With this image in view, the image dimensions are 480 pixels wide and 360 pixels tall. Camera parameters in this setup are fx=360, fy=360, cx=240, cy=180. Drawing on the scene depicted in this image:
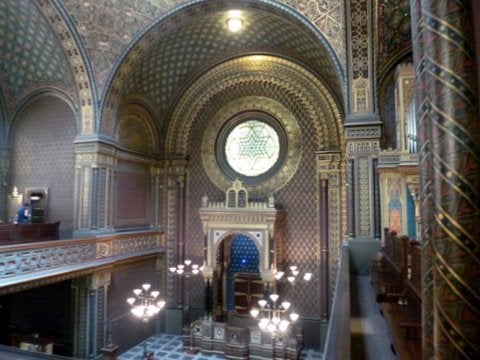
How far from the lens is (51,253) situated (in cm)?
860

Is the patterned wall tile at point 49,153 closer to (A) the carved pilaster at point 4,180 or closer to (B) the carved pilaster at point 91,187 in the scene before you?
(A) the carved pilaster at point 4,180

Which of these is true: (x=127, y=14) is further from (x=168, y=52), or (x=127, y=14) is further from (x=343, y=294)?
(x=343, y=294)

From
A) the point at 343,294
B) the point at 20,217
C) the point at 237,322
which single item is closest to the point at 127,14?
the point at 20,217

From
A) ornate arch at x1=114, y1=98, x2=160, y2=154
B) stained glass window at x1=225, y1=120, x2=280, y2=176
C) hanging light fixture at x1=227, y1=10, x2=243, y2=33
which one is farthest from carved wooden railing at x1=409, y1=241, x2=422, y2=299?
ornate arch at x1=114, y1=98, x2=160, y2=154

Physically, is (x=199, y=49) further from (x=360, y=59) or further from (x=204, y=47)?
(x=360, y=59)

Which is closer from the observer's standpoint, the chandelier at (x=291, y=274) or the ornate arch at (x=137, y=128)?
the chandelier at (x=291, y=274)

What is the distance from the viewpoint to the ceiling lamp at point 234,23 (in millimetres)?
10359

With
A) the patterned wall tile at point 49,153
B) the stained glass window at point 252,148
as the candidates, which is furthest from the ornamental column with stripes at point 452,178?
the patterned wall tile at point 49,153

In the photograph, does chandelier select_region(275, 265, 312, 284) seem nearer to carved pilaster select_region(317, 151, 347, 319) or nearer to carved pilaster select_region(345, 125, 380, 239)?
carved pilaster select_region(317, 151, 347, 319)

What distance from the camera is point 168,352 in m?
11.3

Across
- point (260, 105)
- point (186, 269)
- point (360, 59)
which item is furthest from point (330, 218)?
point (186, 269)

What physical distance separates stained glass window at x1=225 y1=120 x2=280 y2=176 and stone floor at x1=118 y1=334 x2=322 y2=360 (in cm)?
603

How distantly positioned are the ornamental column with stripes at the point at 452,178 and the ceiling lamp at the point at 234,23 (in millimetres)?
8903

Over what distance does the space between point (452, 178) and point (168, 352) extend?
11.3 metres
